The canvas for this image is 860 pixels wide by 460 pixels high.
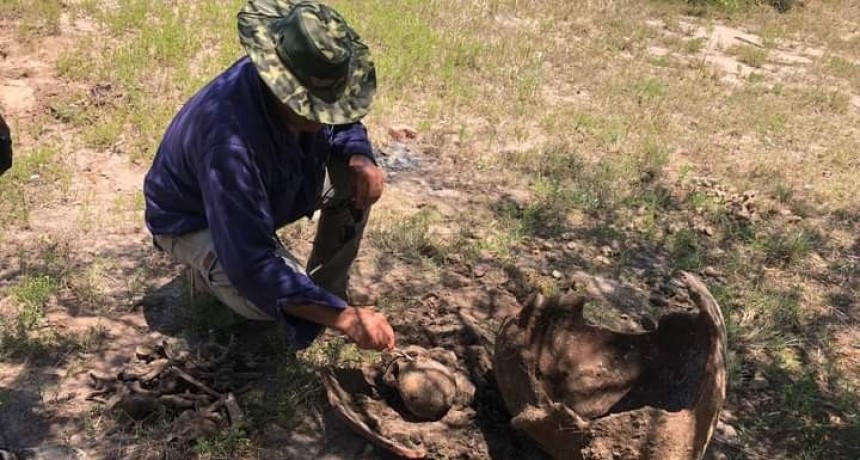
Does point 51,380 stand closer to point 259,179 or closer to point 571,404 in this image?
point 259,179

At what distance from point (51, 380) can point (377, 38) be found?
4.64m

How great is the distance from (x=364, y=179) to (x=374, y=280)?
2.94 feet

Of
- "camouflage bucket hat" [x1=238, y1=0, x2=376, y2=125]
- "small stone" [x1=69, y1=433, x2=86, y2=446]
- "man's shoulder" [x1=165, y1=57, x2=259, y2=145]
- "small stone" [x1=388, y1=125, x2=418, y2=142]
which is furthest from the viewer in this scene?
"small stone" [x1=388, y1=125, x2=418, y2=142]

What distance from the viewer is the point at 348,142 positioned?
321 centimetres

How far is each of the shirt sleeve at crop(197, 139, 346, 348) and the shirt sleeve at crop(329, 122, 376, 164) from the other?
2.59 feet

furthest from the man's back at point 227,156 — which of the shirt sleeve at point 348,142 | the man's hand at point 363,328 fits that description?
the man's hand at point 363,328

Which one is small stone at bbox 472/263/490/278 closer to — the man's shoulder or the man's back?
the man's back

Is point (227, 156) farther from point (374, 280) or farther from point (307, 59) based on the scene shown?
point (374, 280)

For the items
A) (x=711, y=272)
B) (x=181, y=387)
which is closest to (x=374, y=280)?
→ (x=181, y=387)

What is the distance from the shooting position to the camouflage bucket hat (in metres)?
2.37

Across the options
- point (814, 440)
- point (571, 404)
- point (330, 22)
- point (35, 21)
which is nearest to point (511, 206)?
point (571, 404)

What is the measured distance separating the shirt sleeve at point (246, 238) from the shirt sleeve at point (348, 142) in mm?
790

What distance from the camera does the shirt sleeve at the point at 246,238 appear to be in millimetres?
2391

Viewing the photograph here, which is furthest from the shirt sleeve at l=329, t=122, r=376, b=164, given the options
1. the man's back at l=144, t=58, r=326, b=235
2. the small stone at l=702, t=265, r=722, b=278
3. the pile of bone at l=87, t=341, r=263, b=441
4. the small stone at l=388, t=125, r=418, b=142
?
the small stone at l=702, t=265, r=722, b=278
